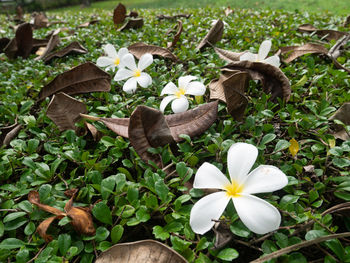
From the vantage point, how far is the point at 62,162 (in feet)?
3.92

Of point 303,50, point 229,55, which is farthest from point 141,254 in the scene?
point 303,50

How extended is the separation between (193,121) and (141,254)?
59cm

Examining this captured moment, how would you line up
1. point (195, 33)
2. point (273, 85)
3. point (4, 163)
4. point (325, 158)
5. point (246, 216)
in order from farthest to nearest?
point (195, 33)
point (273, 85)
point (4, 163)
point (325, 158)
point (246, 216)

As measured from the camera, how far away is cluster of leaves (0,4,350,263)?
2.61ft

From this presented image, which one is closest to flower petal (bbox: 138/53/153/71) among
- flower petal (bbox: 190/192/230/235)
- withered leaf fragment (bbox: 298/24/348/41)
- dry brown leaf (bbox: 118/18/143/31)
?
flower petal (bbox: 190/192/230/235)

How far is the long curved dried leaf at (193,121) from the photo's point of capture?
114cm

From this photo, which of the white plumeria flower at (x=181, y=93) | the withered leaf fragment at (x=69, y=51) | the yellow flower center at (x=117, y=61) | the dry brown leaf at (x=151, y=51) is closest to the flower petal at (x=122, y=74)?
the yellow flower center at (x=117, y=61)

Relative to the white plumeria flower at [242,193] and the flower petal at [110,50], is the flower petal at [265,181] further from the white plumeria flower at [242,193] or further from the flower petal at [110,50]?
the flower petal at [110,50]

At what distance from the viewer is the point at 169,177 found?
105 centimetres

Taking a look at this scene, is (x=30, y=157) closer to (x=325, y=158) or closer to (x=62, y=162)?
(x=62, y=162)

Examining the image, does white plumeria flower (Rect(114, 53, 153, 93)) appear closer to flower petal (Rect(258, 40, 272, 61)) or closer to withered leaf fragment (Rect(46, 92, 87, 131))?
withered leaf fragment (Rect(46, 92, 87, 131))

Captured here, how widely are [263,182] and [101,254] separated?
521 mm

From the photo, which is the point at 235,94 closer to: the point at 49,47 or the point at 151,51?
the point at 151,51

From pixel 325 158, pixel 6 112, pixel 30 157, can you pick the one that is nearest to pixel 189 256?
pixel 325 158
